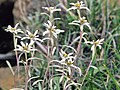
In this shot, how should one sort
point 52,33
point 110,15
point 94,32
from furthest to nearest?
point 110,15 → point 94,32 → point 52,33

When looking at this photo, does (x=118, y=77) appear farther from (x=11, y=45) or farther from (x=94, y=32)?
(x=11, y=45)

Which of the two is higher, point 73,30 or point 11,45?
point 73,30

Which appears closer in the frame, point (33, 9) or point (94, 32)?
point (94, 32)

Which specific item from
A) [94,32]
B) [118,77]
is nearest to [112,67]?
[118,77]

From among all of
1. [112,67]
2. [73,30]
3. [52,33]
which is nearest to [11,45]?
[73,30]

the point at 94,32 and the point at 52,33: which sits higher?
the point at 52,33

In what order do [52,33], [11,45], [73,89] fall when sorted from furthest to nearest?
[11,45]
[73,89]
[52,33]

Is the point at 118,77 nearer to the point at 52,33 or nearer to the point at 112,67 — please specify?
the point at 112,67

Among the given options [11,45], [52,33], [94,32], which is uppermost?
[52,33]

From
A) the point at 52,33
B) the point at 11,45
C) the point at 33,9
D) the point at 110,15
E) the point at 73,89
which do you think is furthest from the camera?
the point at 11,45
